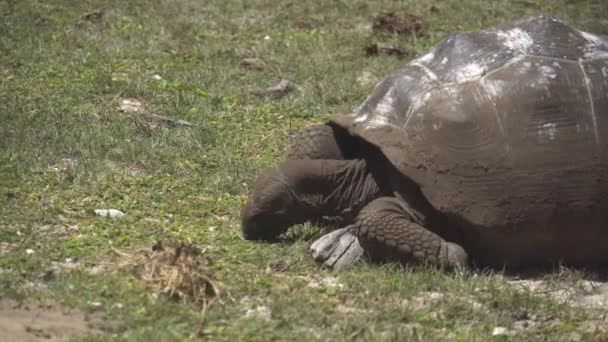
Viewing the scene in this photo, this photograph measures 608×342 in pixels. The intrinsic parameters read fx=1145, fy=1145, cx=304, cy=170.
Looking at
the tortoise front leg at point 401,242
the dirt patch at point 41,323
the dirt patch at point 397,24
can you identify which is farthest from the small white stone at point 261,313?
the dirt patch at point 397,24

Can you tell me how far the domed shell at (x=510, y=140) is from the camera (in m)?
5.62

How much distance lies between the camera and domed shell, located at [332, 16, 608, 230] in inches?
221

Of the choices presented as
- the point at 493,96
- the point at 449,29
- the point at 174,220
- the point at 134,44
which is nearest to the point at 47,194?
the point at 174,220

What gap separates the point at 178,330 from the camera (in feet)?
15.5

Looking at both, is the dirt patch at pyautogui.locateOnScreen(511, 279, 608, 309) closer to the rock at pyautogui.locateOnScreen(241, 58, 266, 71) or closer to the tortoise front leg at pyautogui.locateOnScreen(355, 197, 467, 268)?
the tortoise front leg at pyautogui.locateOnScreen(355, 197, 467, 268)

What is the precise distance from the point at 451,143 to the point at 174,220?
1629 mm

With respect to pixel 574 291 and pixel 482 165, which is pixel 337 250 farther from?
pixel 574 291

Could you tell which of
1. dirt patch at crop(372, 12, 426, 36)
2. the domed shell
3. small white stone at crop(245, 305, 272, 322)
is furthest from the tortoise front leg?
dirt patch at crop(372, 12, 426, 36)

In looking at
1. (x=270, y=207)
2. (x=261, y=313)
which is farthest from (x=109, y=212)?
(x=261, y=313)

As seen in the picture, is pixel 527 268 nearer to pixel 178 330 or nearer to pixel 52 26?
pixel 178 330

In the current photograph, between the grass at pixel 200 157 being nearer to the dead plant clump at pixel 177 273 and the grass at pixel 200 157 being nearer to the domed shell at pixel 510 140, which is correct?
the dead plant clump at pixel 177 273

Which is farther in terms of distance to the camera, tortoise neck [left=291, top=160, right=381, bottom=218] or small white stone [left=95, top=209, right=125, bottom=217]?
small white stone [left=95, top=209, right=125, bottom=217]

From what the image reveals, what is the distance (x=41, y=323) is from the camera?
4.70m

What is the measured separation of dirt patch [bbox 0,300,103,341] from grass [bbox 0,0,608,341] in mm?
98
